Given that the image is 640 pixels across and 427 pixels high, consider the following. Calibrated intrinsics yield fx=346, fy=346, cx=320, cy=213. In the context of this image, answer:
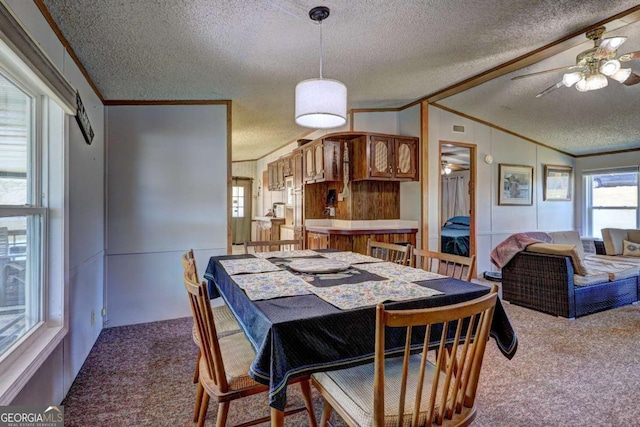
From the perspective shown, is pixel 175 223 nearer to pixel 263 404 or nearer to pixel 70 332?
pixel 70 332

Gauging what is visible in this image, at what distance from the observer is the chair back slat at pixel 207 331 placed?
128 cm

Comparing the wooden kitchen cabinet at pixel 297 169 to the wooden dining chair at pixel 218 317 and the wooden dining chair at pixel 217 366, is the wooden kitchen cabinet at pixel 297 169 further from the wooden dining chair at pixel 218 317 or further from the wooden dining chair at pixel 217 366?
the wooden dining chair at pixel 217 366

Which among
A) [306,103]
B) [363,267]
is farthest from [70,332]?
[306,103]

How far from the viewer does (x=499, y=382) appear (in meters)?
2.24

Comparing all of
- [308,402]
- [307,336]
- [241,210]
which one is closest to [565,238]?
[308,402]

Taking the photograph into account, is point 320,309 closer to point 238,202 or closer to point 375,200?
point 375,200

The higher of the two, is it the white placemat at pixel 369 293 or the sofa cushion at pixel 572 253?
the white placemat at pixel 369 293

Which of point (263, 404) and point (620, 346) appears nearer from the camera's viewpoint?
point (263, 404)

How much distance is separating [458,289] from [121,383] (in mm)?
2183

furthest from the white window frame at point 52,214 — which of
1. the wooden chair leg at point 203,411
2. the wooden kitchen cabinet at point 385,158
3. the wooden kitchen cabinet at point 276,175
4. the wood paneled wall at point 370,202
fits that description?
the wooden kitchen cabinet at point 276,175

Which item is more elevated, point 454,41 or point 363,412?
point 454,41

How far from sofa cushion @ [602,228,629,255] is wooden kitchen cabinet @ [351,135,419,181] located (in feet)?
9.55

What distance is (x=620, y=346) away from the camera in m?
2.79

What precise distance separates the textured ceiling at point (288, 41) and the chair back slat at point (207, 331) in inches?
65.7
